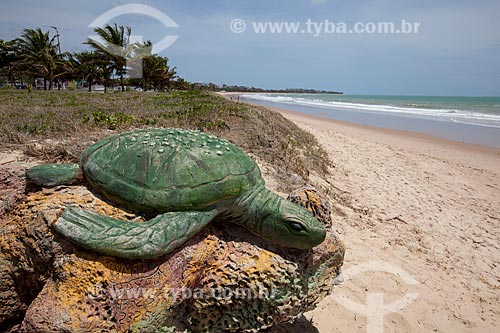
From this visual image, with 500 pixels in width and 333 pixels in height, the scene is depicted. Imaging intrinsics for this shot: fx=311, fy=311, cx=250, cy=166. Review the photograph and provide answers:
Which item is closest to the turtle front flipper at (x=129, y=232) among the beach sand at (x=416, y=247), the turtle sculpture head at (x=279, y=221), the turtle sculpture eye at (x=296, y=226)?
the turtle sculpture head at (x=279, y=221)

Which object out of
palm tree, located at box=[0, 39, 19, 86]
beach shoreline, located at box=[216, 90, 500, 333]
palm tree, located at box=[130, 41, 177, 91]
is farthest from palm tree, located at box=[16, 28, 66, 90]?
beach shoreline, located at box=[216, 90, 500, 333]

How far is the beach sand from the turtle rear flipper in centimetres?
280

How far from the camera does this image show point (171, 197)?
2.27 m

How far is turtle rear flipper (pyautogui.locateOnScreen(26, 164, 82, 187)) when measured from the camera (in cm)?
263

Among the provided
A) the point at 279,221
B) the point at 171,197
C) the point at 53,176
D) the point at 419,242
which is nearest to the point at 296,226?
the point at 279,221

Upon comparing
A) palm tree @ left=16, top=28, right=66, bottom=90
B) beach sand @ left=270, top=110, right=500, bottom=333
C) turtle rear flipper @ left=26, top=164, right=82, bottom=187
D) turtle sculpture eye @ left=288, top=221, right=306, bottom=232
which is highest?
palm tree @ left=16, top=28, right=66, bottom=90

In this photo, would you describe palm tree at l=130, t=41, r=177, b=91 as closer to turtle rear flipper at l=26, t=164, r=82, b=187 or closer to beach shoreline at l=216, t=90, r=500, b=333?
beach shoreline at l=216, t=90, r=500, b=333

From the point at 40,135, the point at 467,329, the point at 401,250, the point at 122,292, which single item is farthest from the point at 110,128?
the point at 467,329

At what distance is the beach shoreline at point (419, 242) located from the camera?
147 inches

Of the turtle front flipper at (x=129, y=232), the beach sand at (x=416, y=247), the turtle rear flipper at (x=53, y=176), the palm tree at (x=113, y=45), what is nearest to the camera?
the turtle front flipper at (x=129, y=232)

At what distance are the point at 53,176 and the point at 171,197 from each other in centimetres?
118

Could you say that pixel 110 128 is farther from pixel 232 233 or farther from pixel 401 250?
pixel 401 250

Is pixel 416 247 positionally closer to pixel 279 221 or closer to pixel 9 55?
pixel 279 221

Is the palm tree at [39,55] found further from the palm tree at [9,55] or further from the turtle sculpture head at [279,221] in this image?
the turtle sculpture head at [279,221]
